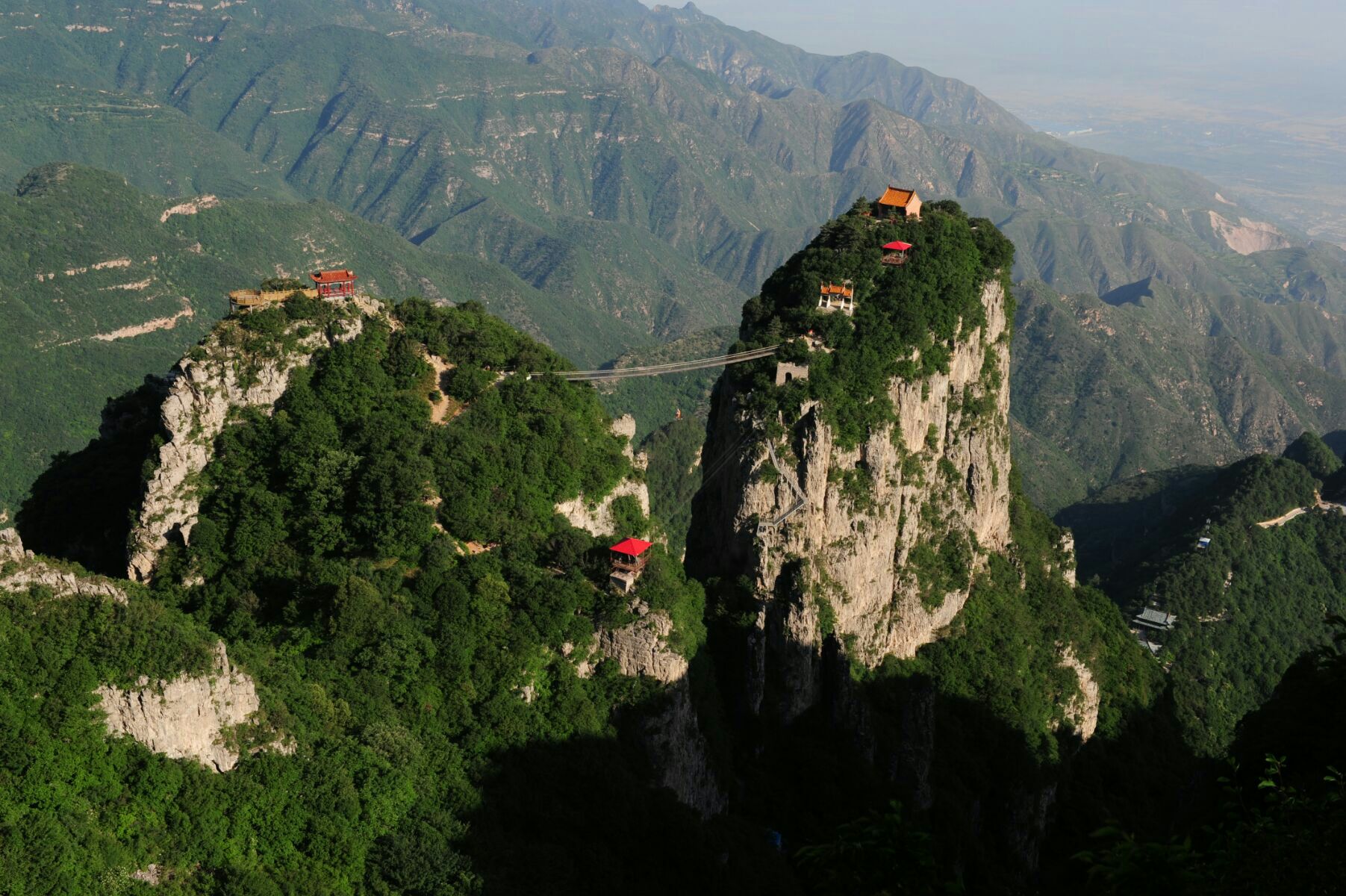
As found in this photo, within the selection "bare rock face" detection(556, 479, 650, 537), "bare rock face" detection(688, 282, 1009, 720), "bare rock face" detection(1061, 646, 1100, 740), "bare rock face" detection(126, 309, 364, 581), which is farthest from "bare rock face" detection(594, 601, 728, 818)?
"bare rock face" detection(1061, 646, 1100, 740)

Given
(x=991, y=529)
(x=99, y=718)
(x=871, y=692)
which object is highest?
(x=99, y=718)

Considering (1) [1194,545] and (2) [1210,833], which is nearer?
(2) [1210,833]

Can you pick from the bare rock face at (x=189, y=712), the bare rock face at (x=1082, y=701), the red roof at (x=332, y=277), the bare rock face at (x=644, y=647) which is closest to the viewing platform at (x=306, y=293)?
the red roof at (x=332, y=277)

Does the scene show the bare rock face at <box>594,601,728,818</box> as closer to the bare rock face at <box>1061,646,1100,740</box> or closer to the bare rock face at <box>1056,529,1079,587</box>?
the bare rock face at <box>1061,646,1100,740</box>

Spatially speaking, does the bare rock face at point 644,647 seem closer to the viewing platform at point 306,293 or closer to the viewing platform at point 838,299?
the viewing platform at point 306,293

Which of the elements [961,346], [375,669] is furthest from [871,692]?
[375,669]

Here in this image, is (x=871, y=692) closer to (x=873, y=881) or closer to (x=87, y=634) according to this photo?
(x=87, y=634)

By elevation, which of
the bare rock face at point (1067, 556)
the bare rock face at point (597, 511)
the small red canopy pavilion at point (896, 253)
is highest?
the small red canopy pavilion at point (896, 253)
